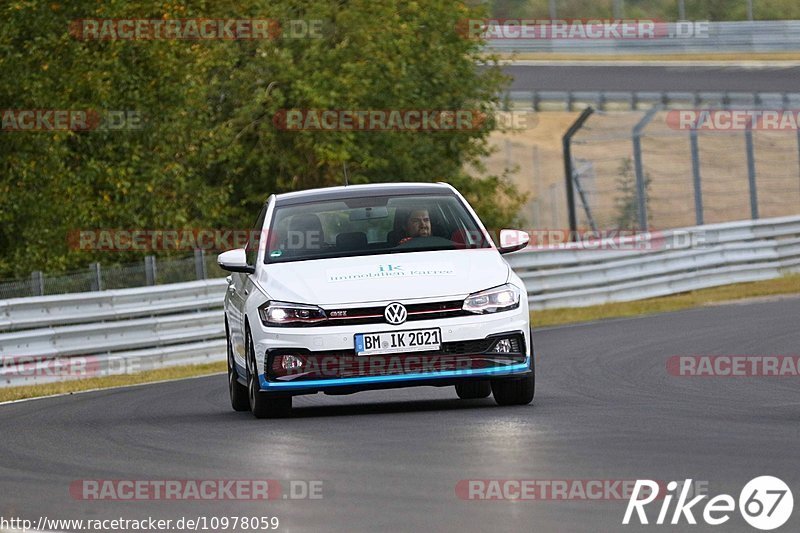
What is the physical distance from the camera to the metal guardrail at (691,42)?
169 feet

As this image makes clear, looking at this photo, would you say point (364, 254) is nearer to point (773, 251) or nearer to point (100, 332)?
point (100, 332)

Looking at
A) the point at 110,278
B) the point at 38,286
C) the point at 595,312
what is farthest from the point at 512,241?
the point at 595,312

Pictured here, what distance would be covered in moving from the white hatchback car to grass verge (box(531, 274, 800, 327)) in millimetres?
11359

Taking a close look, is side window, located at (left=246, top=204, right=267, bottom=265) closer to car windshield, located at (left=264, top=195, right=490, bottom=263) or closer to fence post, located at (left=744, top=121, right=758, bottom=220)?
car windshield, located at (left=264, top=195, right=490, bottom=263)

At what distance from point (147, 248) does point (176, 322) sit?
670 cm

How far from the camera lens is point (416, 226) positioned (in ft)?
38.5

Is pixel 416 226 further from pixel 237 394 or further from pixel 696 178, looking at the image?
pixel 696 178

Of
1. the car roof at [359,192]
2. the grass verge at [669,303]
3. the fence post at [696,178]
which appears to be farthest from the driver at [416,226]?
the fence post at [696,178]

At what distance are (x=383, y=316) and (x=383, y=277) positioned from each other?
31cm

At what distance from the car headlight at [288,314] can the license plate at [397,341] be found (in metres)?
0.29

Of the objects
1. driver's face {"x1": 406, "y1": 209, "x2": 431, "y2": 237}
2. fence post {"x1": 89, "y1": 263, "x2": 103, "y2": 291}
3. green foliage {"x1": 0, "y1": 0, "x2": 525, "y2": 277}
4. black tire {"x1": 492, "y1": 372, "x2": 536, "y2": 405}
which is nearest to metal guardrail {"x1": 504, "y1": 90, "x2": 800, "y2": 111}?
green foliage {"x1": 0, "y1": 0, "x2": 525, "y2": 277}

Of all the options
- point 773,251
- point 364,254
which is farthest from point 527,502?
point 773,251

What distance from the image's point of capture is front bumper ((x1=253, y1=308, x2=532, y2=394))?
1073cm

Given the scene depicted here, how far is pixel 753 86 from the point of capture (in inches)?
1764
